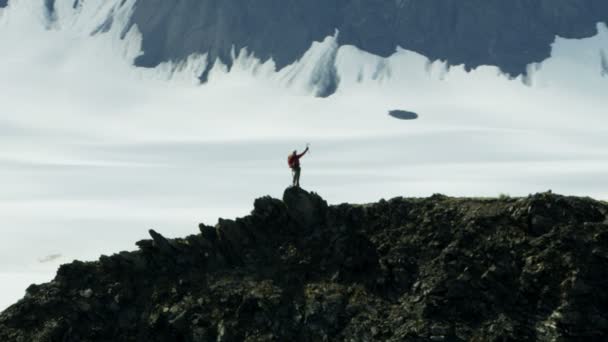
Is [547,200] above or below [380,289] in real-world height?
above

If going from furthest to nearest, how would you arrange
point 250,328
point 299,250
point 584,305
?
point 299,250
point 250,328
point 584,305

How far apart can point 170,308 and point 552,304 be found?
1528cm

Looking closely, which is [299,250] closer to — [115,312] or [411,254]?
[411,254]

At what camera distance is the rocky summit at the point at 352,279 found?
4359cm

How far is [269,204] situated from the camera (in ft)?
165

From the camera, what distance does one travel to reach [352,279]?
47.1 metres

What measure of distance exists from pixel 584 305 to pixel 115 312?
18.8 m

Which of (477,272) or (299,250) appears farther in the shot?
(299,250)

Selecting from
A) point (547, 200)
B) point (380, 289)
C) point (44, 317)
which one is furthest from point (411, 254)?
point (44, 317)

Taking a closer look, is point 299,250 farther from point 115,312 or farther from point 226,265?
point 115,312

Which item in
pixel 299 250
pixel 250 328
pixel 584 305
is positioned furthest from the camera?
pixel 299 250

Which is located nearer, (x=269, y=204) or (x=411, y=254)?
(x=411, y=254)

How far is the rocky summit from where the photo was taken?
43.6 m

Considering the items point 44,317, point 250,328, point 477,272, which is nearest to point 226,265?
point 250,328
